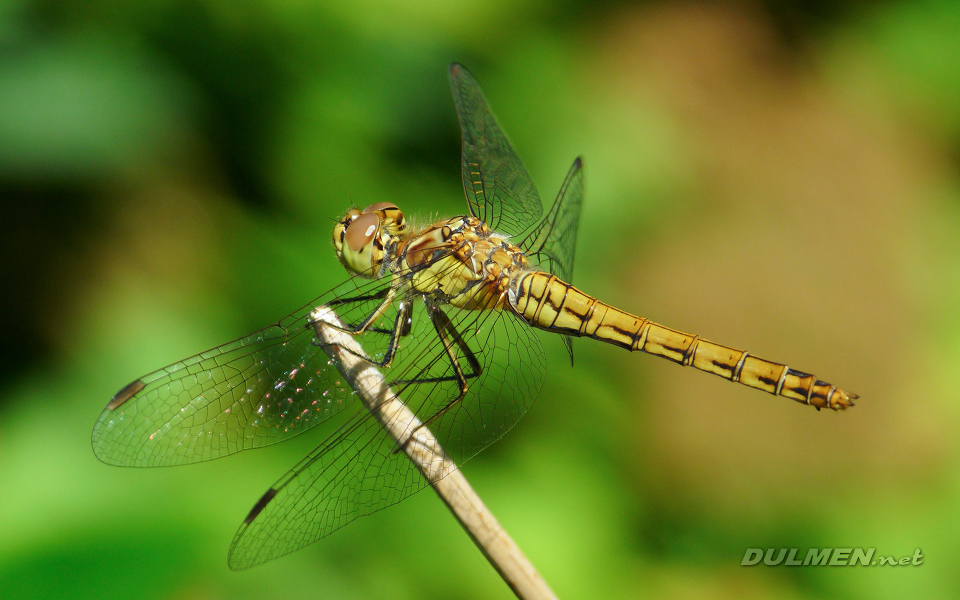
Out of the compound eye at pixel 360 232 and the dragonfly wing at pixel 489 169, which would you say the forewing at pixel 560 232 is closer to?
the dragonfly wing at pixel 489 169

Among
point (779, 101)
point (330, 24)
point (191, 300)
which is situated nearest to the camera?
point (191, 300)

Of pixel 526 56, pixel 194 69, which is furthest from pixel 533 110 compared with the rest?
pixel 194 69

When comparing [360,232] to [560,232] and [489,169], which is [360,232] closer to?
[489,169]

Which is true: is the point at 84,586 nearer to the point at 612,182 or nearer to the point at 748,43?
the point at 612,182

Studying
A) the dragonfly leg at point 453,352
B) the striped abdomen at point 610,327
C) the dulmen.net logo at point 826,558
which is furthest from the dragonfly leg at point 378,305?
the dulmen.net logo at point 826,558

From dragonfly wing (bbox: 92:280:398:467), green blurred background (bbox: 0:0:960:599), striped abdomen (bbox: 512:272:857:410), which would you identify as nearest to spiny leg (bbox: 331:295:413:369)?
dragonfly wing (bbox: 92:280:398:467)

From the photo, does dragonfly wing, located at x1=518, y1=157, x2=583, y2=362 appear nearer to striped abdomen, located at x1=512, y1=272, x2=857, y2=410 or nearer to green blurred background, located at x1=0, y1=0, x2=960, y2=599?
striped abdomen, located at x1=512, y1=272, x2=857, y2=410
